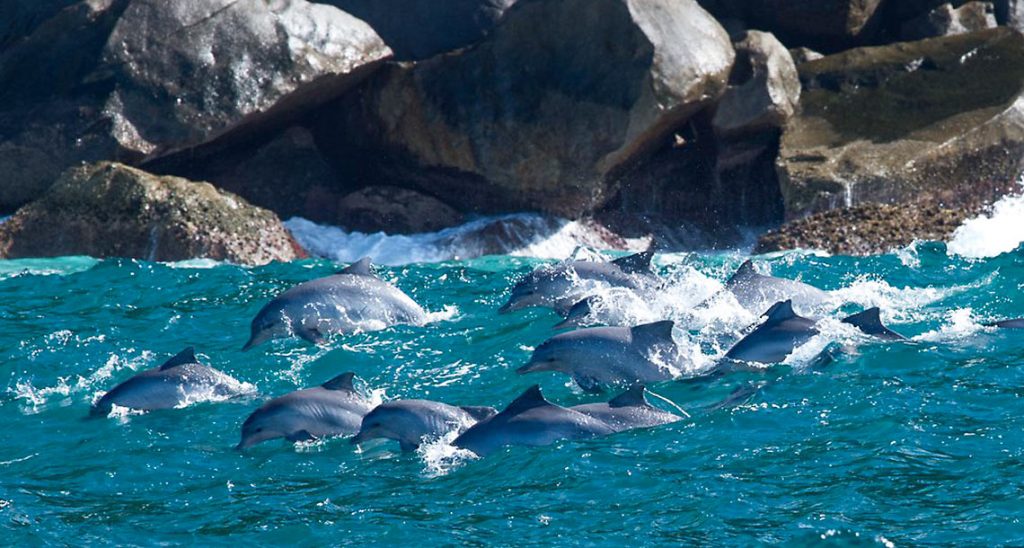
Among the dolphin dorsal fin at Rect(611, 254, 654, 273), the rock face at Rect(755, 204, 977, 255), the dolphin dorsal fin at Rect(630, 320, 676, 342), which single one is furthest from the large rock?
the dolphin dorsal fin at Rect(630, 320, 676, 342)

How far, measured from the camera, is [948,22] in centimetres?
2194

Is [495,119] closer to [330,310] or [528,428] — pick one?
[330,310]

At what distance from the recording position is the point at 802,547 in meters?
7.15

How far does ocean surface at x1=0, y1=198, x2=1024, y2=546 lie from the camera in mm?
7656

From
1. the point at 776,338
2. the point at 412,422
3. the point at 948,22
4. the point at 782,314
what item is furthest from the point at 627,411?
the point at 948,22

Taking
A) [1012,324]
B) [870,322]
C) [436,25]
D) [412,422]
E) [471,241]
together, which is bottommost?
[471,241]

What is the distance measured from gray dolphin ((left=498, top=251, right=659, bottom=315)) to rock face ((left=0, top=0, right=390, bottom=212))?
8.16 m

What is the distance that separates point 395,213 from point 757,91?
4785 mm

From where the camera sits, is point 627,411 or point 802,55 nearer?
point 627,411

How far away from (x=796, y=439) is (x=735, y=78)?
11.0 meters

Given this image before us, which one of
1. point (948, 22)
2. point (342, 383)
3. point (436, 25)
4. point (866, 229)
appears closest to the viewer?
point (342, 383)

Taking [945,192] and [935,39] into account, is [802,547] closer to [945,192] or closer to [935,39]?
[945,192]

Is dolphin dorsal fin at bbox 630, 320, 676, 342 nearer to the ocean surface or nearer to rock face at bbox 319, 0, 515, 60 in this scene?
the ocean surface

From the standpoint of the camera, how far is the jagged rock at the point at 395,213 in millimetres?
19359
